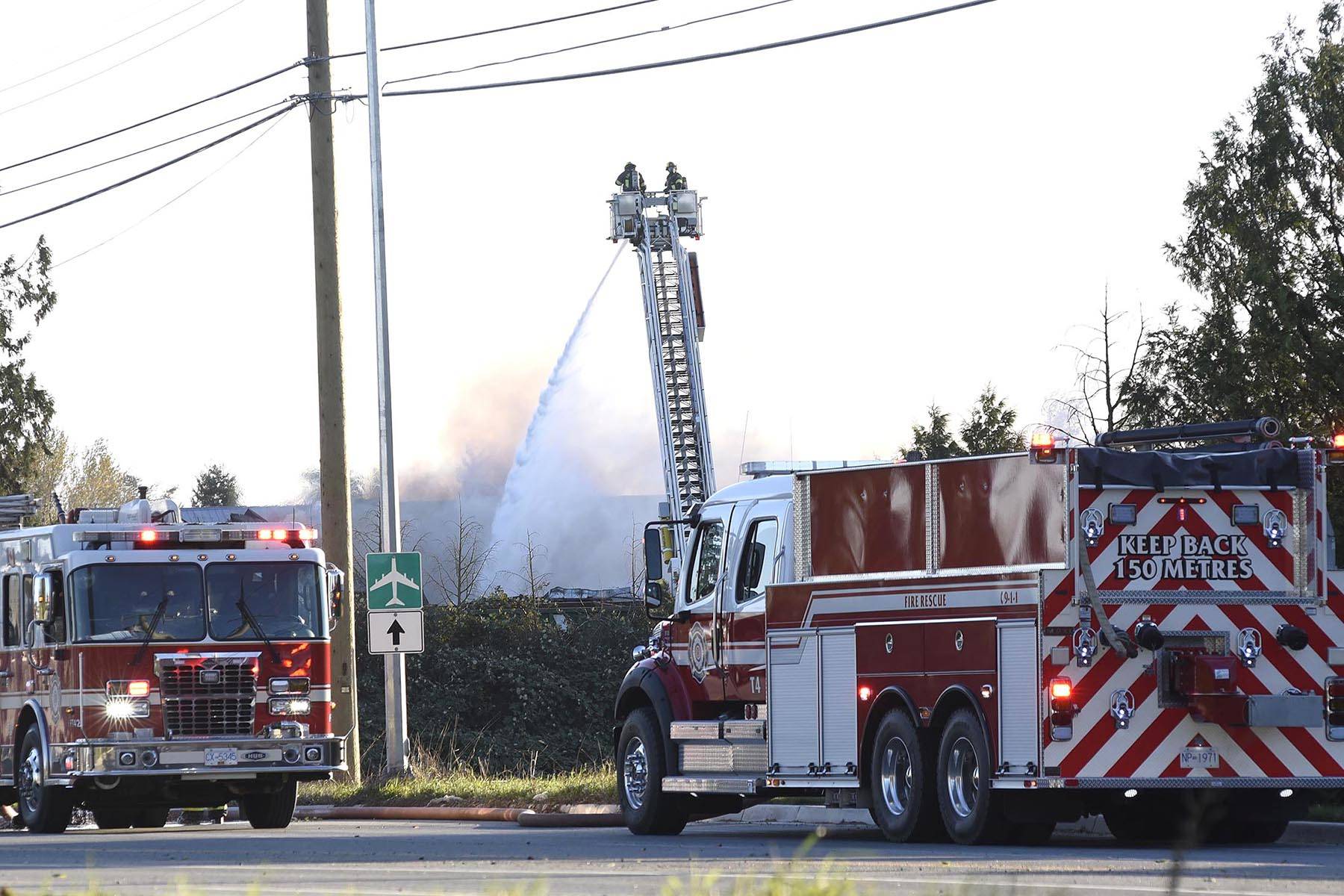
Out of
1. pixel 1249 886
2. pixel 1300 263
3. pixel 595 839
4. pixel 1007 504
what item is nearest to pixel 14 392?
pixel 1300 263

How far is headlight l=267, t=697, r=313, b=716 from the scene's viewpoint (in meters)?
18.2

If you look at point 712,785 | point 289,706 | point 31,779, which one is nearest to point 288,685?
point 289,706

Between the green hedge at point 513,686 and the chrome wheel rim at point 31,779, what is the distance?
11.6 m

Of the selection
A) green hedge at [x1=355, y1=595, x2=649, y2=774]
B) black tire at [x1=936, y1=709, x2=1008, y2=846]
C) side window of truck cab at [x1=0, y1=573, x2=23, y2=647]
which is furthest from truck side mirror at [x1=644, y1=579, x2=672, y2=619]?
green hedge at [x1=355, y1=595, x2=649, y2=774]

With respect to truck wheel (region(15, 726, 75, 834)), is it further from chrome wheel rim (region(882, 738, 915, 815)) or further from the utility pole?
chrome wheel rim (region(882, 738, 915, 815))

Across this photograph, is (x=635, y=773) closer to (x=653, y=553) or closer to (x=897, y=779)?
(x=653, y=553)

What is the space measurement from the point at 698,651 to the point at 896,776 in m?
2.66

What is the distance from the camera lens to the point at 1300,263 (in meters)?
26.5

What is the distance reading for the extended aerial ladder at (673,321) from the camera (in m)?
36.8

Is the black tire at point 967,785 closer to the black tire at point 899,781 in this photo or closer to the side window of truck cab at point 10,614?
the black tire at point 899,781

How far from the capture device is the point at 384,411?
22.4m

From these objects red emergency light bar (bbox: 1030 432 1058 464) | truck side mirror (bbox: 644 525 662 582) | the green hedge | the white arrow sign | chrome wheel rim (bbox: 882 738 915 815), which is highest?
red emergency light bar (bbox: 1030 432 1058 464)

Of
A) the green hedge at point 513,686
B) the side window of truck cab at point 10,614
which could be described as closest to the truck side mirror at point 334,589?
the side window of truck cab at point 10,614

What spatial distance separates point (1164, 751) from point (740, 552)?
13.7ft
